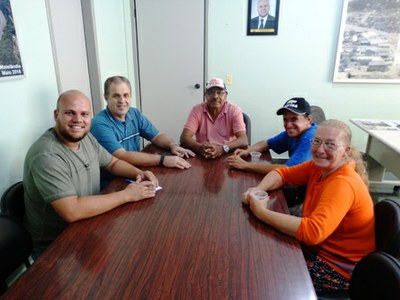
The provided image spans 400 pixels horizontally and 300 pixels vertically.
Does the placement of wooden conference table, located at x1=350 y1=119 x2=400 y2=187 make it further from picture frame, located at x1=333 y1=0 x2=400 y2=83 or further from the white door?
the white door

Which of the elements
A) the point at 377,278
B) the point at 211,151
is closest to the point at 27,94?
the point at 211,151

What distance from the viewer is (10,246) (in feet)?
3.83

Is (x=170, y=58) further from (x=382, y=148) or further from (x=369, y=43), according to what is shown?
(x=382, y=148)

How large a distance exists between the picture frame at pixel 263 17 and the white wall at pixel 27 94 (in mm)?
2343

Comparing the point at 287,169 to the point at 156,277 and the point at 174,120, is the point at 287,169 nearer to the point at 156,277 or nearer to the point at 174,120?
the point at 156,277

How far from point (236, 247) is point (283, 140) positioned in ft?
4.25

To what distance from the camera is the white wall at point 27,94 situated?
5.08 ft

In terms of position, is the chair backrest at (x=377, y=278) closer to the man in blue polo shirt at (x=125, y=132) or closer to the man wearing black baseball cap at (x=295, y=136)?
the man wearing black baseball cap at (x=295, y=136)

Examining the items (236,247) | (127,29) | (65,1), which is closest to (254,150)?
(236,247)

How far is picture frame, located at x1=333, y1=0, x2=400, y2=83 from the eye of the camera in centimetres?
327

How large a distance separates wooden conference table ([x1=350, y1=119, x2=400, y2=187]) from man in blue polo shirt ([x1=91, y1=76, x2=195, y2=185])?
1.67 meters

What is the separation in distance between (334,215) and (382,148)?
1.99 m

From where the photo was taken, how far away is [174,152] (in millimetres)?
2086

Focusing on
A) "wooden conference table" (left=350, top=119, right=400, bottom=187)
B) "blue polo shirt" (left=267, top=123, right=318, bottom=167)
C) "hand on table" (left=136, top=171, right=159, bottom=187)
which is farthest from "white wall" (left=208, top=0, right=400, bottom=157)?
"hand on table" (left=136, top=171, right=159, bottom=187)
